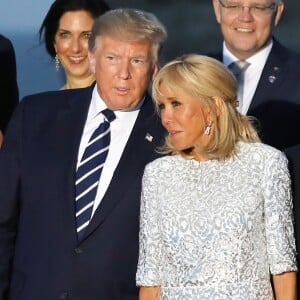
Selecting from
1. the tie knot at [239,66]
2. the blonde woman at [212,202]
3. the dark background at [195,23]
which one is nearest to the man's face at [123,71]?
the blonde woman at [212,202]

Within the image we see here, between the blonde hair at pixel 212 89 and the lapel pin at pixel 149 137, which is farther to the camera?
the lapel pin at pixel 149 137

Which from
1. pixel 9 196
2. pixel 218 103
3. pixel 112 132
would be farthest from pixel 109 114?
pixel 218 103

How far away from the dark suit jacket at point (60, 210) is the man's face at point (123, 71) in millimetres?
85

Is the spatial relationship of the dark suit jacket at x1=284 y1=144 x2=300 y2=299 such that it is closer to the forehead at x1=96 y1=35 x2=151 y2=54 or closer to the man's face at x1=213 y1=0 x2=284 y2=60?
the forehead at x1=96 y1=35 x2=151 y2=54

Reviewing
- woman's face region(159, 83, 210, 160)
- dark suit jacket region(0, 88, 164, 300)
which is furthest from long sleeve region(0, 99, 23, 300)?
woman's face region(159, 83, 210, 160)

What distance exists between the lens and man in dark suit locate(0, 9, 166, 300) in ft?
16.4

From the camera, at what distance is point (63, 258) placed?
16.6 feet

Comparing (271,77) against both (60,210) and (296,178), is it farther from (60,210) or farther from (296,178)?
(60,210)

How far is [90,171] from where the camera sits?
506 cm

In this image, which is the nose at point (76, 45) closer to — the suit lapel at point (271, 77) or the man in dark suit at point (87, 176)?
the suit lapel at point (271, 77)

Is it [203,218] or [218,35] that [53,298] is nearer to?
[203,218]

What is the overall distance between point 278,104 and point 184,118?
3.70ft

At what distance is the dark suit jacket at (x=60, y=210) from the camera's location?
16.4ft

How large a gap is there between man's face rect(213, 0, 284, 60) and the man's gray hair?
80 cm
